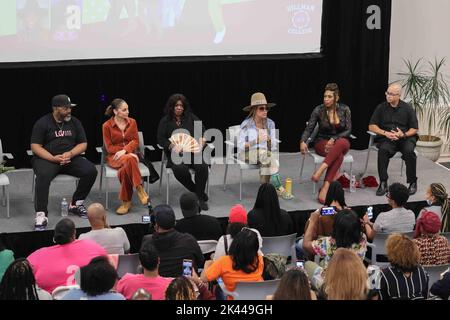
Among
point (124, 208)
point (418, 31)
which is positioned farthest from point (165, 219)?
point (418, 31)

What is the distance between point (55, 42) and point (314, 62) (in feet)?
9.47

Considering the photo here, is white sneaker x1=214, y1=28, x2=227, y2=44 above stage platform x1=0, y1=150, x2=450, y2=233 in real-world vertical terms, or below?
above

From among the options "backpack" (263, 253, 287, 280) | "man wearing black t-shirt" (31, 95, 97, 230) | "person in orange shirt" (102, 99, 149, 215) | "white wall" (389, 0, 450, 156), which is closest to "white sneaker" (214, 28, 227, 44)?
"person in orange shirt" (102, 99, 149, 215)

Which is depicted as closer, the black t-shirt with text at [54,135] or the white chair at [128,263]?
the white chair at [128,263]

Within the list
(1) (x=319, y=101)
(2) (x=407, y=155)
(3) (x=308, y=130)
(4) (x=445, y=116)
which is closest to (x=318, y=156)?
(3) (x=308, y=130)

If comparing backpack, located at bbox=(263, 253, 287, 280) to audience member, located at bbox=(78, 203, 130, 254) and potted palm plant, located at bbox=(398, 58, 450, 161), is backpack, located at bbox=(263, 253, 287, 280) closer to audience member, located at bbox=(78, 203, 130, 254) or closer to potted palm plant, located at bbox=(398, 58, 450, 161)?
audience member, located at bbox=(78, 203, 130, 254)

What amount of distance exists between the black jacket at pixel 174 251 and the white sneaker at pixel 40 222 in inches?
70.5

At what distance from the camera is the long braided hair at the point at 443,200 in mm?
6488

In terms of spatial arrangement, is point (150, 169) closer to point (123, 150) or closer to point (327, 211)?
point (123, 150)

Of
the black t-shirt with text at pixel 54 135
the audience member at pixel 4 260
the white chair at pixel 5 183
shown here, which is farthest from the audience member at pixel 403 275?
the white chair at pixel 5 183

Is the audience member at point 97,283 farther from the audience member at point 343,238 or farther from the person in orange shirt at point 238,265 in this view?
the audience member at point 343,238

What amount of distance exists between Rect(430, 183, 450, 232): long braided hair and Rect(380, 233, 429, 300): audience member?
145cm

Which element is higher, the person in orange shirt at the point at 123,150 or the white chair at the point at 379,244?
the person in orange shirt at the point at 123,150

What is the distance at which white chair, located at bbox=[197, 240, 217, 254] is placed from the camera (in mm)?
6020
